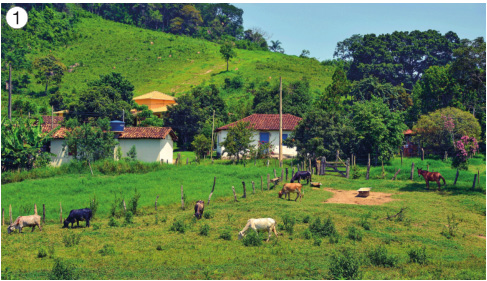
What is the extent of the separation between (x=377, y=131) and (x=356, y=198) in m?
16.9

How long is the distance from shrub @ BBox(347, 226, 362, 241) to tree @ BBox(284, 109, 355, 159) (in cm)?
2195

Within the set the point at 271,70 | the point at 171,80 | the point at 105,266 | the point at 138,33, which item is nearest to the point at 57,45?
the point at 138,33

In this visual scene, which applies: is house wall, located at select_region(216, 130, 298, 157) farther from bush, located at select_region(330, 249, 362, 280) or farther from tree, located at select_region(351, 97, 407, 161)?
bush, located at select_region(330, 249, 362, 280)

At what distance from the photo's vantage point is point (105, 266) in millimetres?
18250

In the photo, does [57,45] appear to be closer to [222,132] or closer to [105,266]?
[222,132]

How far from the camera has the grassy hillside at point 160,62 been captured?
9700cm

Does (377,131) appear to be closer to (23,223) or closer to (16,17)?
(23,223)

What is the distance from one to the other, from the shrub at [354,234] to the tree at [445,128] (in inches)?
1253

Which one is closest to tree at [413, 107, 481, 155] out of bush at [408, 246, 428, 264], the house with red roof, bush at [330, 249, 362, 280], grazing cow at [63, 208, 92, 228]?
the house with red roof

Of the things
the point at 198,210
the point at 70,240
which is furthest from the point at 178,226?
the point at 70,240

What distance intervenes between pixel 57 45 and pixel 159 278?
10761cm

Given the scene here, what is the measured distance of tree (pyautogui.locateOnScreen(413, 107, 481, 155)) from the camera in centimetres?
5094

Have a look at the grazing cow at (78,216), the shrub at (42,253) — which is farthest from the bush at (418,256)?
the grazing cow at (78,216)

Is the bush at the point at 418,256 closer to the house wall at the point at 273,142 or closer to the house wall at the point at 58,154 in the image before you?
the house wall at the point at 273,142
